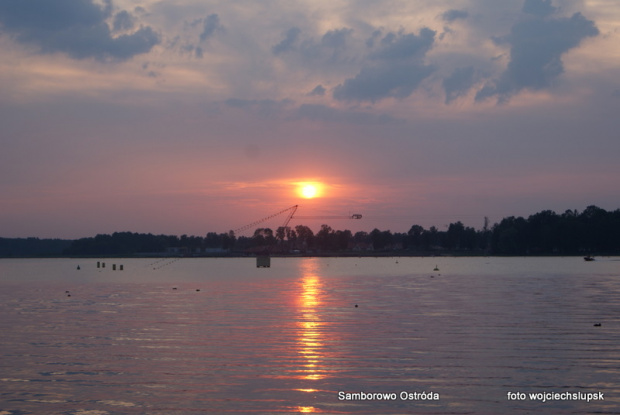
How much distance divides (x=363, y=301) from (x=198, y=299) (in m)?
17.2

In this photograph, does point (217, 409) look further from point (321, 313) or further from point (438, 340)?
point (321, 313)

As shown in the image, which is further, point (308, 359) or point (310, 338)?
point (310, 338)

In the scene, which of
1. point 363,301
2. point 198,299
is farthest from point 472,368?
point 198,299

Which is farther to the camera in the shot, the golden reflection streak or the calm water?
the golden reflection streak

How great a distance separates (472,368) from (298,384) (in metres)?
7.81

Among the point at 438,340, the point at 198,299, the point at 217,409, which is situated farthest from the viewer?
the point at 198,299

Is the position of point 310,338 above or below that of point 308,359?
→ above

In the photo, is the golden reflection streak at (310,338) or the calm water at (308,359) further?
the golden reflection streak at (310,338)

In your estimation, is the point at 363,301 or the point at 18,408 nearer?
the point at 18,408

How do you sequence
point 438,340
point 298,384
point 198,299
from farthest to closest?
point 198,299, point 438,340, point 298,384

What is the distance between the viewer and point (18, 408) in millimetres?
24953

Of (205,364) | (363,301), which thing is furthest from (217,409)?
(363,301)

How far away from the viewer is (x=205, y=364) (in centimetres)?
3334

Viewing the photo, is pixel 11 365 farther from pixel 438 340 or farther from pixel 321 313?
pixel 321 313
